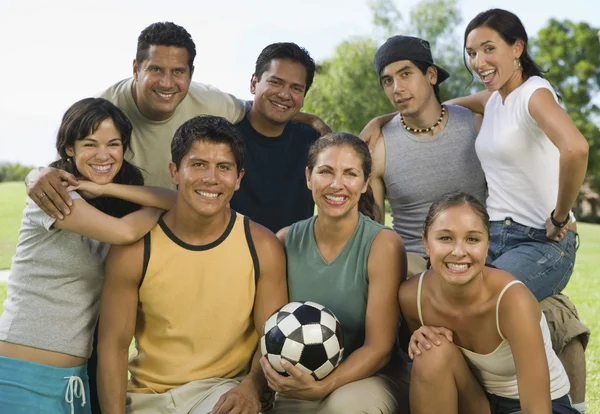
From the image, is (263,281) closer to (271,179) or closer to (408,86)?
(271,179)

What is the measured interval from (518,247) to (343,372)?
1.56 m

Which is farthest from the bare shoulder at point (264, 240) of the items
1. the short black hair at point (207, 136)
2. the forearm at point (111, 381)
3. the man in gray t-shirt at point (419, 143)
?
the man in gray t-shirt at point (419, 143)

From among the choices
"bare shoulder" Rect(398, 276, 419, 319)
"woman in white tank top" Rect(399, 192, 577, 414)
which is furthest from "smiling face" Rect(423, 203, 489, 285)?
"bare shoulder" Rect(398, 276, 419, 319)

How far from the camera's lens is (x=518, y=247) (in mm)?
4844

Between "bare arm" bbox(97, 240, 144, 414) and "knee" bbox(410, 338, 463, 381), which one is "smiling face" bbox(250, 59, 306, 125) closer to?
"bare arm" bbox(97, 240, 144, 414)

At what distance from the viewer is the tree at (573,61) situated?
41.2 meters

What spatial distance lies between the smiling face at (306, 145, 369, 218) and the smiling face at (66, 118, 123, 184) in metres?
1.22

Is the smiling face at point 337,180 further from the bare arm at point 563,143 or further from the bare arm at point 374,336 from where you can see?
the bare arm at point 563,143

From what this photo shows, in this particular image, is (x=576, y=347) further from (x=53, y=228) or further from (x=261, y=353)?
(x=53, y=228)

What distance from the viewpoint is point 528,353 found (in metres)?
→ 3.88

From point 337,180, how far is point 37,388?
6.62 feet

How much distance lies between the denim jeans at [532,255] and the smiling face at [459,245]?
75 centimetres

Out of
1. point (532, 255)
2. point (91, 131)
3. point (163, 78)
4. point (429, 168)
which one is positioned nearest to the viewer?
point (91, 131)

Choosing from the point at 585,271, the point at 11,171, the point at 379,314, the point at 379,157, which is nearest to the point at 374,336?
the point at 379,314
